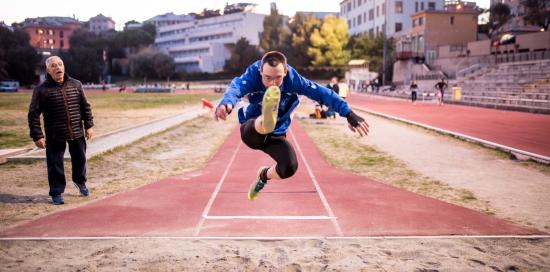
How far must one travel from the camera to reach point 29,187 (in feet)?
28.0

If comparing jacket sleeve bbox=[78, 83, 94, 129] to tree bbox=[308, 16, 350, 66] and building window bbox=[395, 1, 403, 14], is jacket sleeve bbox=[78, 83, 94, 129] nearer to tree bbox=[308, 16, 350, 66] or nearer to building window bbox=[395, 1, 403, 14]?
tree bbox=[308, 16, 350, 66]

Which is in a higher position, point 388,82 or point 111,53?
point 111,53

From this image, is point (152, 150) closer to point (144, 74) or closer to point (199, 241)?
point (199, 241)

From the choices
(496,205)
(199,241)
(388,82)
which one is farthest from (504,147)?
(388,82)

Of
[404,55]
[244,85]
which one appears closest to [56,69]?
[244,85]

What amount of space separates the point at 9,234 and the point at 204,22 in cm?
10481

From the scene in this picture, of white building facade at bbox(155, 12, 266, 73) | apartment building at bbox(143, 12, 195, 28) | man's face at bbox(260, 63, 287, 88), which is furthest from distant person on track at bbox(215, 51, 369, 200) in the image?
apartment building at bbox(143, 12, 195, 28)

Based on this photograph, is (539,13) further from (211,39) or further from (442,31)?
(211,39)

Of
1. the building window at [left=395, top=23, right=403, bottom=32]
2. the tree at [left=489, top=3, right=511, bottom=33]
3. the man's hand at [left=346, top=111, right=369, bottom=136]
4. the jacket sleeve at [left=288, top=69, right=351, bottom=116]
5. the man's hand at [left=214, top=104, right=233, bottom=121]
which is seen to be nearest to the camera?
the man's hand at [left=214, top=104, right=233, bottom=121]

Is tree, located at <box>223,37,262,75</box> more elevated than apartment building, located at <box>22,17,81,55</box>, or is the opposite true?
apartment building, located at <box>22,17,81,55</box>

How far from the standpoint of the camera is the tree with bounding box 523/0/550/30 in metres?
50.4

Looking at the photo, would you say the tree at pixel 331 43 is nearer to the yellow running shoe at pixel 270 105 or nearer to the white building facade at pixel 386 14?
the white building facade at pixel 386 14

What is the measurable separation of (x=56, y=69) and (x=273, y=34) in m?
76.7

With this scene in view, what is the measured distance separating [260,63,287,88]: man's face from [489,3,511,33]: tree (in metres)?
65.2
